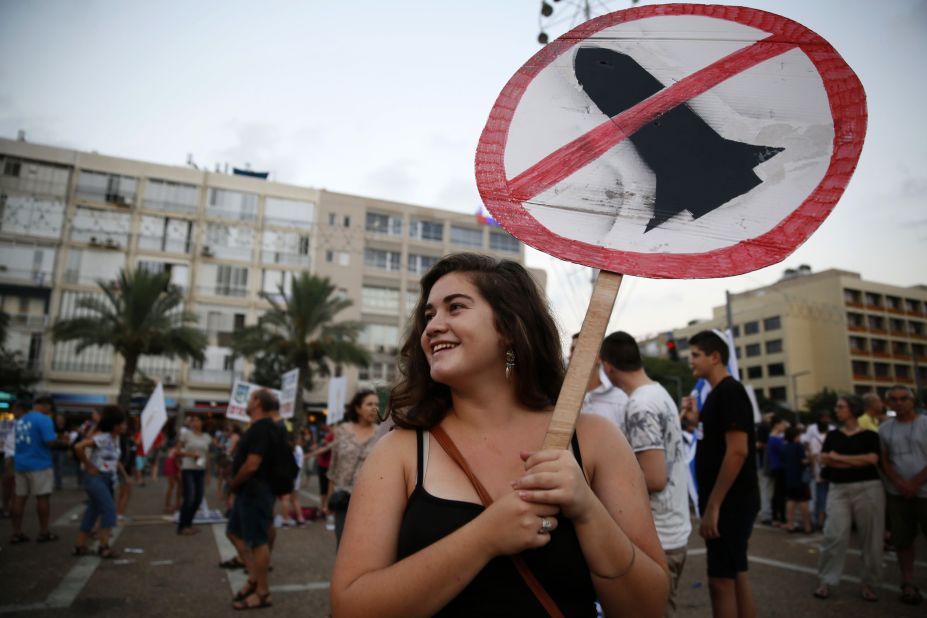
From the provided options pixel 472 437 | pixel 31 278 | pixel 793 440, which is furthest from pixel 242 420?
pixel 31 278

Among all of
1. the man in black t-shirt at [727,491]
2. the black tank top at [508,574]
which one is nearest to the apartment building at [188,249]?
the man in black t-shirt at [727,491]

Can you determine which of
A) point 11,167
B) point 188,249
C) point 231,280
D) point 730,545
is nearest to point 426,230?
point 231,280

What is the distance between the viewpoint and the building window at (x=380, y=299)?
45.9 metres

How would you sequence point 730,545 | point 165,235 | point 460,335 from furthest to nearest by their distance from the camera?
point 165,235 → point 730,545 → point 460,335

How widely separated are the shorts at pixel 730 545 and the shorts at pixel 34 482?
8.53 m

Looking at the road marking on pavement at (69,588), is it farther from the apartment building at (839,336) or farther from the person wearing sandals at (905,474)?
the apartment building at (839,336)

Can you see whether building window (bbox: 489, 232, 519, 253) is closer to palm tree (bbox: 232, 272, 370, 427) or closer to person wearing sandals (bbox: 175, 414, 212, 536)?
palm tree (bbox: 232, 272, 370, 427)

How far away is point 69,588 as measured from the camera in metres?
5.88

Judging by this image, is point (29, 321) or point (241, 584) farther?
point (29, 321)

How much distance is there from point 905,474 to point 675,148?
6.11m

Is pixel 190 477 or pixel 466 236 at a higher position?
pixel 466 236

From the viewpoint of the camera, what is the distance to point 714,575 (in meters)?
3.68

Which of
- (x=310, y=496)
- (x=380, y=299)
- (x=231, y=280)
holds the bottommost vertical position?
(x=310, y=496)

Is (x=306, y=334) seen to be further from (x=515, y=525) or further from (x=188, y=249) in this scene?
(x=515, y=525)
